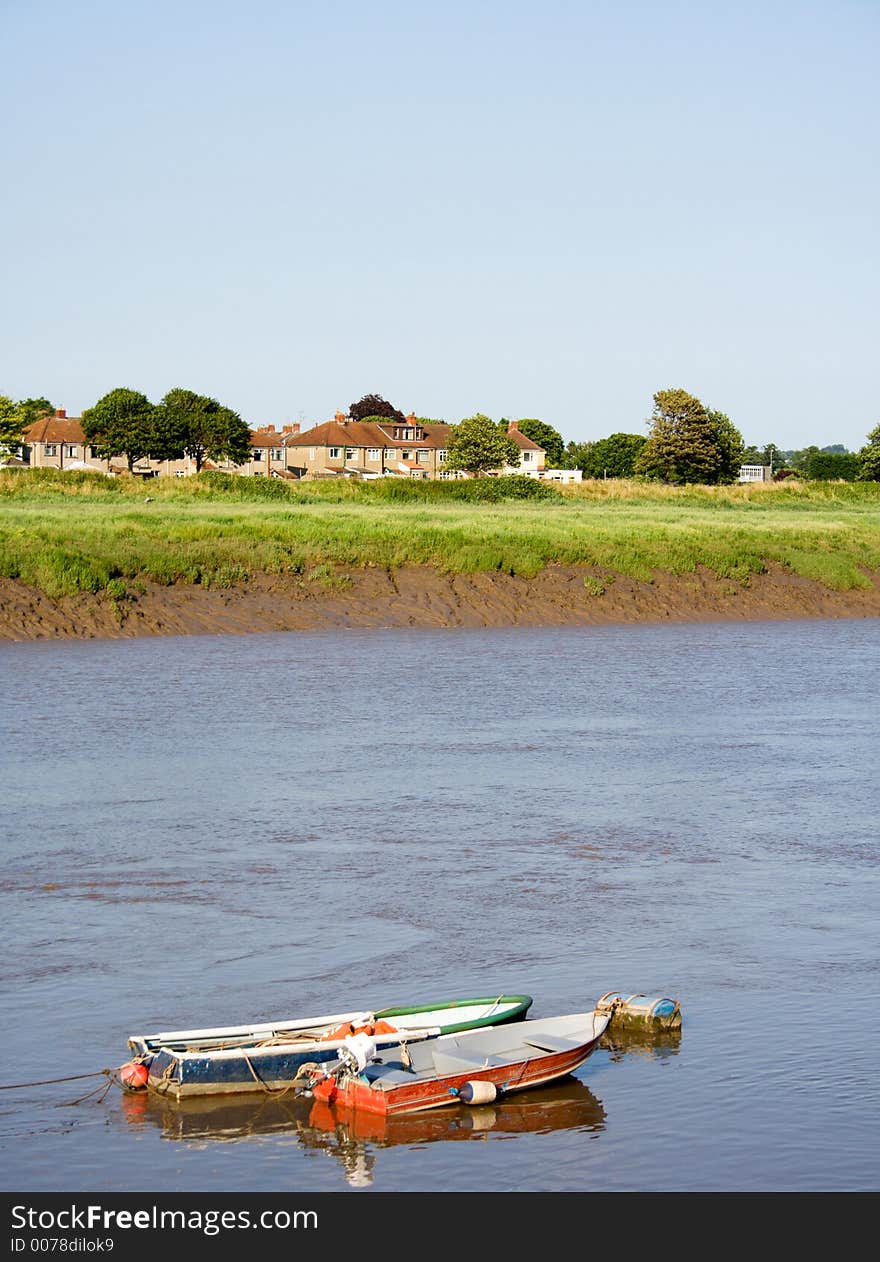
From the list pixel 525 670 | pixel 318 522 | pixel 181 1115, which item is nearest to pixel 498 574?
pixel 318 522

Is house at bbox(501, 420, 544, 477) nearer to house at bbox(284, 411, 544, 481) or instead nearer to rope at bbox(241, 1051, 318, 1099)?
house at bbox(284, 411, 544, 481)

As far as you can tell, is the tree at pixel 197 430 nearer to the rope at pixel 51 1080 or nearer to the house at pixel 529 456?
the house at pixel 529 456

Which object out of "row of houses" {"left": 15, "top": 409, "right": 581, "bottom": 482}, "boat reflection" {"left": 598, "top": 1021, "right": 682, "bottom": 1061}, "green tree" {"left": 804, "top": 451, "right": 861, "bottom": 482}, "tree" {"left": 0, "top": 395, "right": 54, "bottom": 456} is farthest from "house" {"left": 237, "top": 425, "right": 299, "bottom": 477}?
"boat reflection" {"left": 598, "top": 1021, "right": 682, "bottom": 1061}

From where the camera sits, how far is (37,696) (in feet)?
110

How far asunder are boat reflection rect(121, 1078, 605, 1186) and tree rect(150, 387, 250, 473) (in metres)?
102

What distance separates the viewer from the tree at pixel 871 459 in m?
126

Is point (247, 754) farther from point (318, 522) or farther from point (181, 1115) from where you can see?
point (318, 522)

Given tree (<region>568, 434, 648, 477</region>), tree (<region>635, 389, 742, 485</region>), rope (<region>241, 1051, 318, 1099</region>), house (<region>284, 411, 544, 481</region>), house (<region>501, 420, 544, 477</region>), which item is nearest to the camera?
rope (<region>241, 1051, 318, 1099</region>)

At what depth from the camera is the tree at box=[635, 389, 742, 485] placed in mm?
124188

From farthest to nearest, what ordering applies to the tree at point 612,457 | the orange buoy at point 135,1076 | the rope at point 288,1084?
the tree at point 612,457
the rope at point 288,1084
the orange buoy at point 135,1076

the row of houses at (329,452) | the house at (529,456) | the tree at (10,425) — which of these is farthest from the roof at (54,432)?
the house at (529,456)

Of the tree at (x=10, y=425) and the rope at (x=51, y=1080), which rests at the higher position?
the tree at (x=10, y=425)

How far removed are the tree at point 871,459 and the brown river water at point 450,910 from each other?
94.6m

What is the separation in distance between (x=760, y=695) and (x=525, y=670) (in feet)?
20.3
